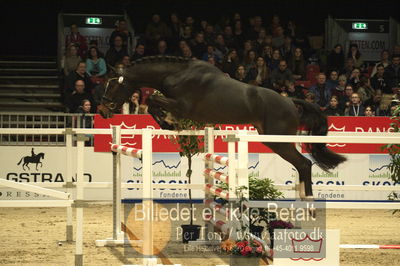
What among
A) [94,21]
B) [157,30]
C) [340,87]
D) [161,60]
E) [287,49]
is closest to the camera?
[161,60]

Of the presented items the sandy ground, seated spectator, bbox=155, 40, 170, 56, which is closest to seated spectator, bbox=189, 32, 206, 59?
seated spectator, bbox=155, 40, 170, 56

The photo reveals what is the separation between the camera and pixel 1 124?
11.0 meters

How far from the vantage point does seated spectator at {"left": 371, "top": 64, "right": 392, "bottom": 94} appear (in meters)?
13.8

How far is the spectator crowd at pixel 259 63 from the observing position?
1233cm

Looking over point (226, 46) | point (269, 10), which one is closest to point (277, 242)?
point (226, 46)

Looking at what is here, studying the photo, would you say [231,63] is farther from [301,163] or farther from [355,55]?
[301,163]

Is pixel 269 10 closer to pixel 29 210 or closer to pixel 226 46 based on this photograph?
pixel 226 46

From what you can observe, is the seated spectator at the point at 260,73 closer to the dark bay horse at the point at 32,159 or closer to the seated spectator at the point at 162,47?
the seated spectator at the point at 162,47

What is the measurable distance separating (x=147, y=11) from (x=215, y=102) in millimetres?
10314

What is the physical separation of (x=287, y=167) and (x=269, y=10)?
7.40 metres

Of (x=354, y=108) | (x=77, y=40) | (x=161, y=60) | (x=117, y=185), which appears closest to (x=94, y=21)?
(x=77, y=40)

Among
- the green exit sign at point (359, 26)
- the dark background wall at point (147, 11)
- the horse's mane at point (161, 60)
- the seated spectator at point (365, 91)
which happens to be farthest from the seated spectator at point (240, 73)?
the horse's mane at point (161, 60)

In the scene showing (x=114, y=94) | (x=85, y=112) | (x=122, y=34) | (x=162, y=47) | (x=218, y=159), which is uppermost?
(x=122, y=34)

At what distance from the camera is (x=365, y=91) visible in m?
13.5
